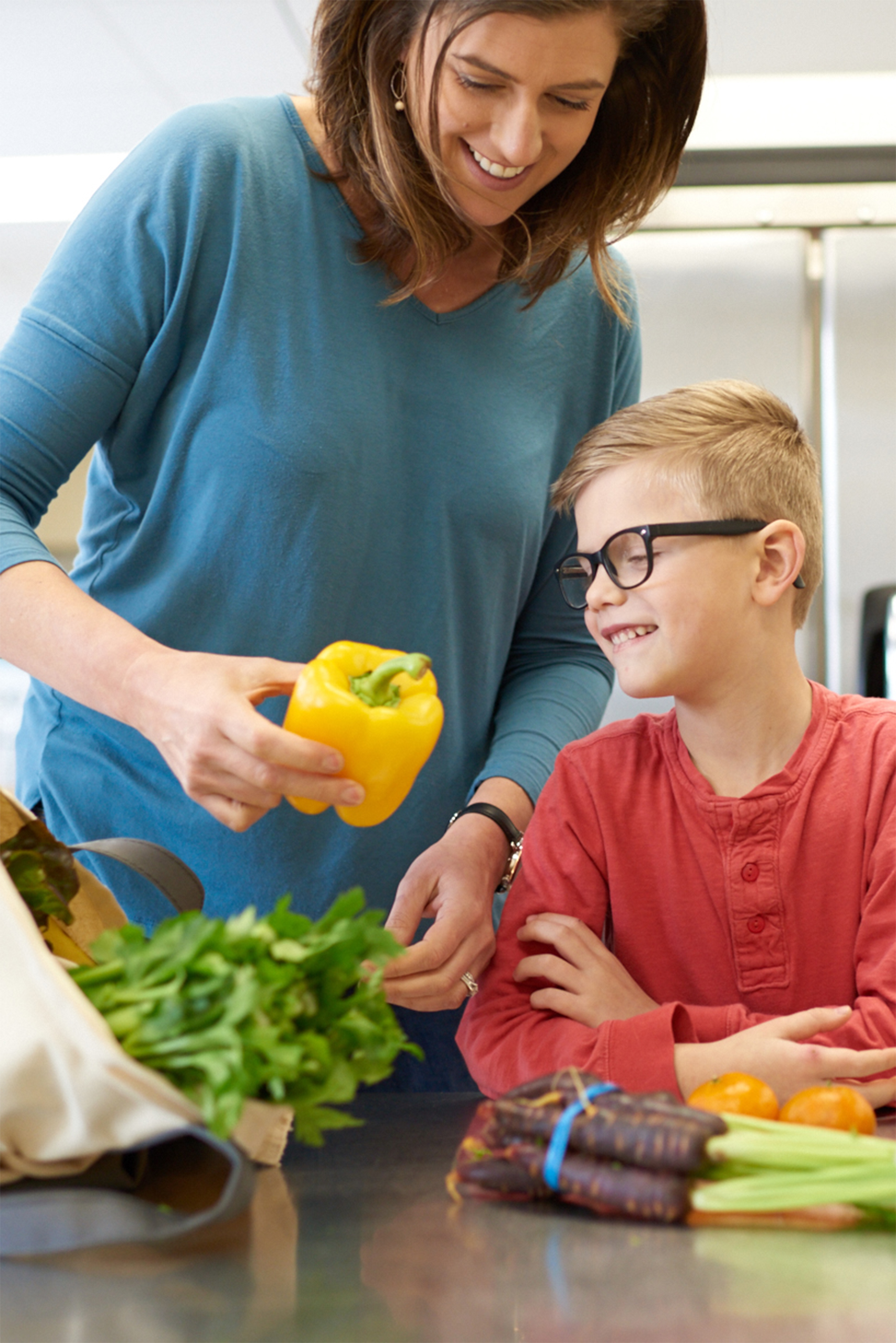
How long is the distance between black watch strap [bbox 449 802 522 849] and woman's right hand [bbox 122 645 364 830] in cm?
36

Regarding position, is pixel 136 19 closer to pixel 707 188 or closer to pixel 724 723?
pixel 707 188

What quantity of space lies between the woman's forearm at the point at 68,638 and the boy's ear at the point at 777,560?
0.66 metres

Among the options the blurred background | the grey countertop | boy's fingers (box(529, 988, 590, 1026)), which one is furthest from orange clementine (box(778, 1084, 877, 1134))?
the blurred background

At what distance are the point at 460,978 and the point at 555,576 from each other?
0.54m

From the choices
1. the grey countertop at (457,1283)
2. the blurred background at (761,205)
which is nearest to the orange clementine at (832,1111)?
the grey countertop at (457,1283)

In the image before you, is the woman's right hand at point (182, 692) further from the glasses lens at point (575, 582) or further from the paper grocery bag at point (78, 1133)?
the glasses lens at point (575, 582)

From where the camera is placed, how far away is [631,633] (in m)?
1.33

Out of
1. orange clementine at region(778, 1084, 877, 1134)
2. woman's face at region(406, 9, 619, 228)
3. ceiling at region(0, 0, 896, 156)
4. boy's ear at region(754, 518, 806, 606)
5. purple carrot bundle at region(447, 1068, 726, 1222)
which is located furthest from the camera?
ceiling at region(0, 0, 896, 156)

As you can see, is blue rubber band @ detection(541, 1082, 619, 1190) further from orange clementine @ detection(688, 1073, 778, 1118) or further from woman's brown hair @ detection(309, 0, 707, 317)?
woman's brown hair @ detection(309, 0, 707, 317)

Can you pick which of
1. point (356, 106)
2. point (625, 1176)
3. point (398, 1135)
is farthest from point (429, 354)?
point (625, 1176)

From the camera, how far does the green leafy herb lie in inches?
36.4

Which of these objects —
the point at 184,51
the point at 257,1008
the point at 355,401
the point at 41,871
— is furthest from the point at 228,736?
the point at 184,51

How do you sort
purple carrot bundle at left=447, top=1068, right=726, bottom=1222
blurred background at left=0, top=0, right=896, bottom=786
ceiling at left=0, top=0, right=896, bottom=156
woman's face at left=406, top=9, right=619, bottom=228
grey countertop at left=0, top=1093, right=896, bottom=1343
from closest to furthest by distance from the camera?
grey countertop at left=0, top=1093, right=896, bottom=1343, purple carrot bundle at left=447, top=1068, right=726, bottom=1222, woman's face at left=406, top=9, right=619, bottom=228, ceiling at left=0, top=0, right=896, bottom=156, blurred background at left=0, top=0, right=896, bottom=786

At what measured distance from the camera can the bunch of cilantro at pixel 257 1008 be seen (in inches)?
26.4
